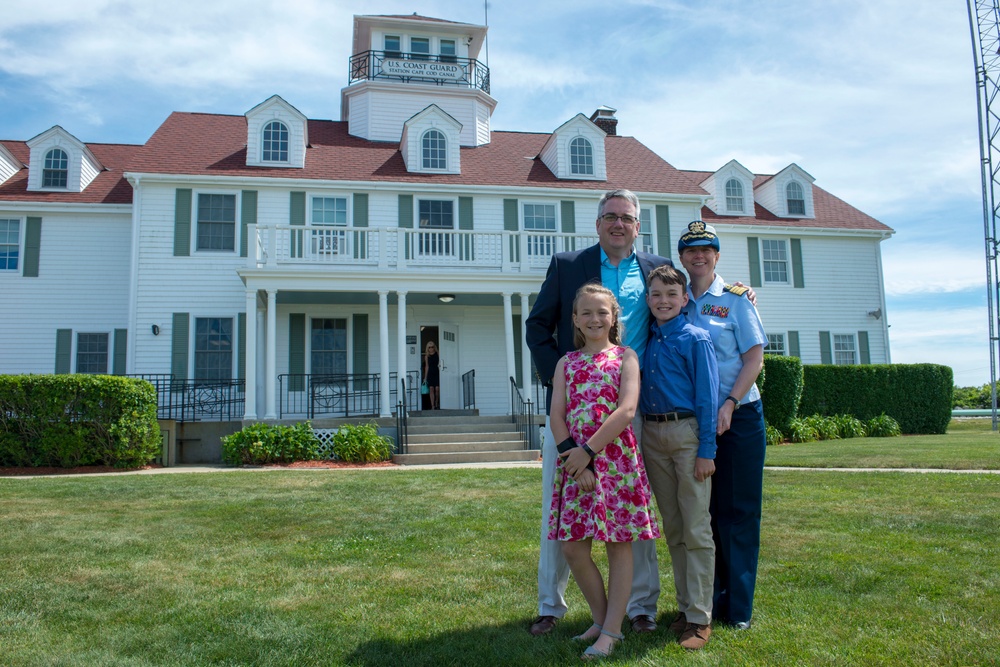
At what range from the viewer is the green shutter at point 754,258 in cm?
2028

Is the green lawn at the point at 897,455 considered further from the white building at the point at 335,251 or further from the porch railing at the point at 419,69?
the porch railing at the point at 419,69

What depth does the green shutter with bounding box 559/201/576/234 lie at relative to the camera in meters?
18.5

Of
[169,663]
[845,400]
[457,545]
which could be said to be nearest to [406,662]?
[169,663]

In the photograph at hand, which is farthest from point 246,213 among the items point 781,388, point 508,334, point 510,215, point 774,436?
point 774,436

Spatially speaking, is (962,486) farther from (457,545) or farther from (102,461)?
(102,461)

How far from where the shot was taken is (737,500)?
354 centimetres

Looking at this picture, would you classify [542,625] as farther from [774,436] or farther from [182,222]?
[182,222]

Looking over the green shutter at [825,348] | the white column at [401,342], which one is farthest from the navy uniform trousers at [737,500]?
the green shutter at [825,348]

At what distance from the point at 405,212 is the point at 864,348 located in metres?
12.9

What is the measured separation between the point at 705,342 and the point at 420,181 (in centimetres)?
1509

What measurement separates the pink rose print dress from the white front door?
14267 millimetres

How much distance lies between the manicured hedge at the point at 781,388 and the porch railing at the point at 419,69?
11.2m

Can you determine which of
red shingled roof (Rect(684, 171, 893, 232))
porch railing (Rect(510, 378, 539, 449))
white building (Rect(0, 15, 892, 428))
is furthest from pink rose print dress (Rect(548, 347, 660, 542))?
red shingled roof (Rect(684, 171, 893, 232))

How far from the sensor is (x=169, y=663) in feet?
10.1
